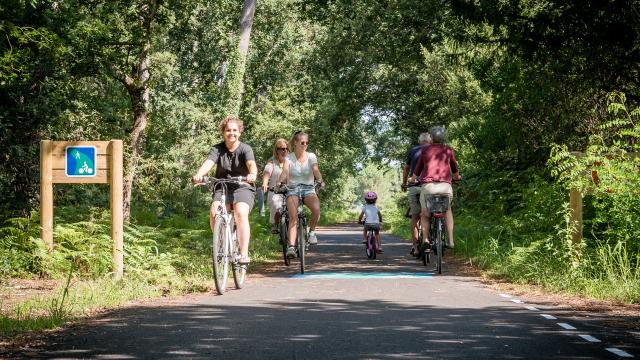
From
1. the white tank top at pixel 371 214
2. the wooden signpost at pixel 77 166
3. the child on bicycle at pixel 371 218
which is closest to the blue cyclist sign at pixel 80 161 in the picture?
the wooden signpost at pixel 77 166

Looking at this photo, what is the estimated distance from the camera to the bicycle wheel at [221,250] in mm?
10180

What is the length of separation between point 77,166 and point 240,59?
18.1 meters

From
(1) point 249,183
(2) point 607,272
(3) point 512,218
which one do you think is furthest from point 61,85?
(2) point 607,272

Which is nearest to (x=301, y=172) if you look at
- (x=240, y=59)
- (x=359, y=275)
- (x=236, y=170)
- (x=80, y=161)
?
(x=359, y=275)

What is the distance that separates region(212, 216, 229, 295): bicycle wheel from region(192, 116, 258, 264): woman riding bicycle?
12.5 inches

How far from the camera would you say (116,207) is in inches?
450

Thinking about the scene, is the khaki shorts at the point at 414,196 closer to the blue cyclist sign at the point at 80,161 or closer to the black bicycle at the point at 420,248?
the black bicycle at the point at 420,248

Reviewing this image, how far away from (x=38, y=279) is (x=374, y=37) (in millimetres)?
18590

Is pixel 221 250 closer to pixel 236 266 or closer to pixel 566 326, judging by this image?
pixel 236 266

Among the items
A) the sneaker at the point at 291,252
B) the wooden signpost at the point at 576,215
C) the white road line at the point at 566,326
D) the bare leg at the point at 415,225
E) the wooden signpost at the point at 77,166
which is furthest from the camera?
the bare leg at the point at 415,225

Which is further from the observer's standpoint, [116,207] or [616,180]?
[116,207]

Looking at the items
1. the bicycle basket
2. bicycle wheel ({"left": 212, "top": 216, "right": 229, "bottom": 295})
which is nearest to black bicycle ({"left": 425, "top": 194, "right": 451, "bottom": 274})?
the bicycle basket

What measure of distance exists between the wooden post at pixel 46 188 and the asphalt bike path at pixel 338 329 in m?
2.86

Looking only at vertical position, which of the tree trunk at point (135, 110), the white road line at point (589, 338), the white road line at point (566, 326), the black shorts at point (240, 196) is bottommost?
the white road line at point (566, 326)
